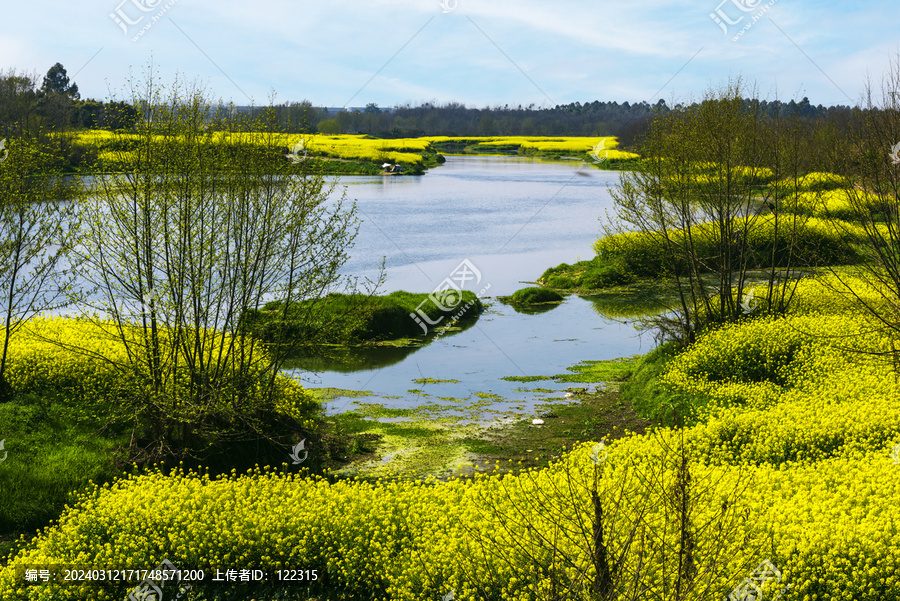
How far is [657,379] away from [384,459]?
7626 millimetres

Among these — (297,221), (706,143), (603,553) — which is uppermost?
(706,143)

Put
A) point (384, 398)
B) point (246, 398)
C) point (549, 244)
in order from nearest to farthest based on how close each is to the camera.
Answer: point (246, 398) → point (384, 398) → point (549, 244)

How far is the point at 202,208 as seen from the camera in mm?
13703

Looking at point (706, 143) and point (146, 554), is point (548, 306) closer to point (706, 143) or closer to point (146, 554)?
point (706, 143)

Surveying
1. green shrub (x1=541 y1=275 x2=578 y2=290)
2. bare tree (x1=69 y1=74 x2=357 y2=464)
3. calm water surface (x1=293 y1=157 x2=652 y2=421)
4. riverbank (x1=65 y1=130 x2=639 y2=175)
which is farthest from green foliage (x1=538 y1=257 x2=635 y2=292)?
bare tree (x1=69 y1=74 x2=357 y2=464)

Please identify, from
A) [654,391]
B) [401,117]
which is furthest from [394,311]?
[401,117]

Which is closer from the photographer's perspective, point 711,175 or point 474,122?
point 711,175

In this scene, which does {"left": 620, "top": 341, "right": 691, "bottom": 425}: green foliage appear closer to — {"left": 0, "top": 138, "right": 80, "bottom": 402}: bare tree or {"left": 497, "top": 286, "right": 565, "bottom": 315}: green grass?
{"left": 497, "top": 286, "right": 565, "bottom": 315}: green grass

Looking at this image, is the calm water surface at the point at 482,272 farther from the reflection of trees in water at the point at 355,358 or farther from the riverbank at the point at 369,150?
the riverbank at the point at 369,150

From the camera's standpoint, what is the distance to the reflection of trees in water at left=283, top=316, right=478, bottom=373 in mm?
23266

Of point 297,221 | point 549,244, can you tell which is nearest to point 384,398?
point 297,221

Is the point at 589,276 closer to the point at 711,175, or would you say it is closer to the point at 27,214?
the point at 711,175

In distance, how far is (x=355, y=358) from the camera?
2406 centimetres

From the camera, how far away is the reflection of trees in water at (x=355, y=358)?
23266mm
